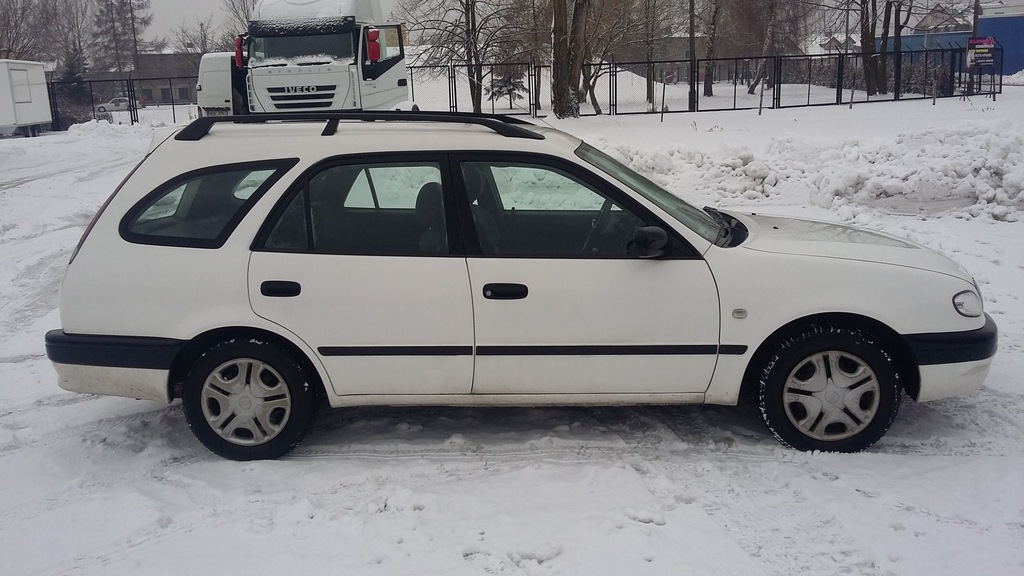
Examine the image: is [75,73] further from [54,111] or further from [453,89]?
[453,89]

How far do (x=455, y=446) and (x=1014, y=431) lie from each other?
3.05m

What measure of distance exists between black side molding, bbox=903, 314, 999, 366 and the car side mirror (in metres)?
1.32

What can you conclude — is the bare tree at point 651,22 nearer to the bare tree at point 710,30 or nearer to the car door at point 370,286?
the bare tree at point 710,30

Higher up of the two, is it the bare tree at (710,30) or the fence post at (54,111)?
the bare tree at (710,30)

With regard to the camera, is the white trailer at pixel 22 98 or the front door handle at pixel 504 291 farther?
the white trailer at pixel 22 98

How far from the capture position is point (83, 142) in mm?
24078

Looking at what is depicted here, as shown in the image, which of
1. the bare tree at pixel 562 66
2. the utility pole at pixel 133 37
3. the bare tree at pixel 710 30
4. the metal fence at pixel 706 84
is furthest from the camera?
the utility pole at pixel 133 37

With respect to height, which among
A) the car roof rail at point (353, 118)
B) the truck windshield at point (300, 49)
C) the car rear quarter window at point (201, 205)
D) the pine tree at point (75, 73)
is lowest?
the car rear quarter window at point (201, 205)

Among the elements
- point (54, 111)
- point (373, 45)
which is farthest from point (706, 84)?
point (54, 111)

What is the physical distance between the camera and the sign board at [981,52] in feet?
86.1

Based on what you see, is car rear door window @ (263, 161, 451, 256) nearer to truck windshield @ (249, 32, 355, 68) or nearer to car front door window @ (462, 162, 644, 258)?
car front door window @ (462, 162, 644, 258)

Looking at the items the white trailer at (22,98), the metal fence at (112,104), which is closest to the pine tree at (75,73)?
the metal fence at (112,104)

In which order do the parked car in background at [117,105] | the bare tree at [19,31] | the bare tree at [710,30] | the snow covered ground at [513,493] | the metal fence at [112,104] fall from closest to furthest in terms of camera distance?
the snow covered ground at [513,493], the bare tree at [710,30], the metal fence at [112,104], the parked car in background at [117,105], the bare tree at [19,31]

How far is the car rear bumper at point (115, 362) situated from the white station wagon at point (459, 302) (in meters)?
0.01
